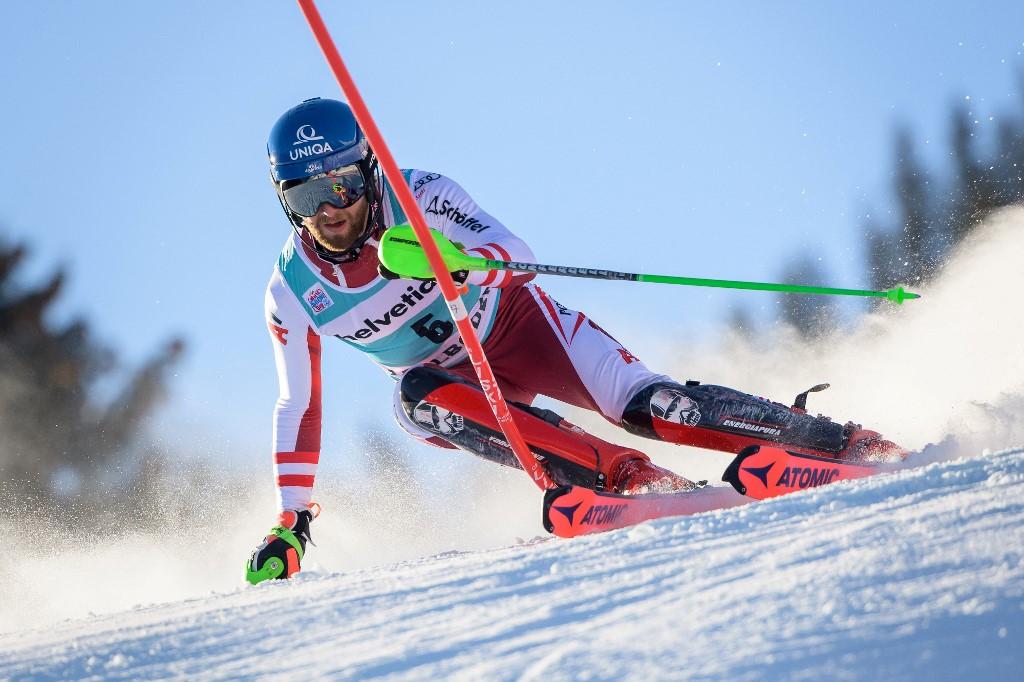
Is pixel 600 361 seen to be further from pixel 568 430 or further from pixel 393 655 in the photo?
pixel 393 655

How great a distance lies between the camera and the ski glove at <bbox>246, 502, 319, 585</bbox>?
4.19 metres

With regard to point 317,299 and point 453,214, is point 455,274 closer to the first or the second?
point 453,214

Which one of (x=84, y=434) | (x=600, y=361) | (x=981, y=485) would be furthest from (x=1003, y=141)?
(x=981, y=485)

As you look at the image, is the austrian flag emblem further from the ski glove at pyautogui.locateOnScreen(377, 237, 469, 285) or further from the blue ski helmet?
the ski glove at pyautogui.locateOnScreen(377, 237, 469, 285)

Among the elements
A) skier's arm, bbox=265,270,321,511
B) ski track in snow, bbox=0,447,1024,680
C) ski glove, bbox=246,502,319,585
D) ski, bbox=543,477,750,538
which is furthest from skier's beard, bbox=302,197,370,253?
ski track in snow, bbox=0,447,1024,680

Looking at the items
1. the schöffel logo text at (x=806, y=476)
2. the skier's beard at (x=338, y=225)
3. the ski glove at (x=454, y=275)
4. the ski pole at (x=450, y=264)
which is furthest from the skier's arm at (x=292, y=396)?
the schöffel logo text at (x=806, y=476)

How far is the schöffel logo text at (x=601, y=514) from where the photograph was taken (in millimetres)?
3469

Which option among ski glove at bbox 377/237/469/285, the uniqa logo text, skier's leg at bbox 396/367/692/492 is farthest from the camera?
the uniqa logo text

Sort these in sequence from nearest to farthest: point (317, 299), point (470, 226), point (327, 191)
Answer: point (470, 226) < point (327, 191) < point (317, 299)

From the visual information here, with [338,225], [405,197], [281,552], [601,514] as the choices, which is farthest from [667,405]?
[281,552]

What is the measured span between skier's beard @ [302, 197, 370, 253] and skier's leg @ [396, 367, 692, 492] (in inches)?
26.7

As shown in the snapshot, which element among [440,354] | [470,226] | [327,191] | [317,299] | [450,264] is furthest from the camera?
[440,354]

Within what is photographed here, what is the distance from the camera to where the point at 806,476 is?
11.6ft

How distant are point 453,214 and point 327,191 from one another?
0.53 m
